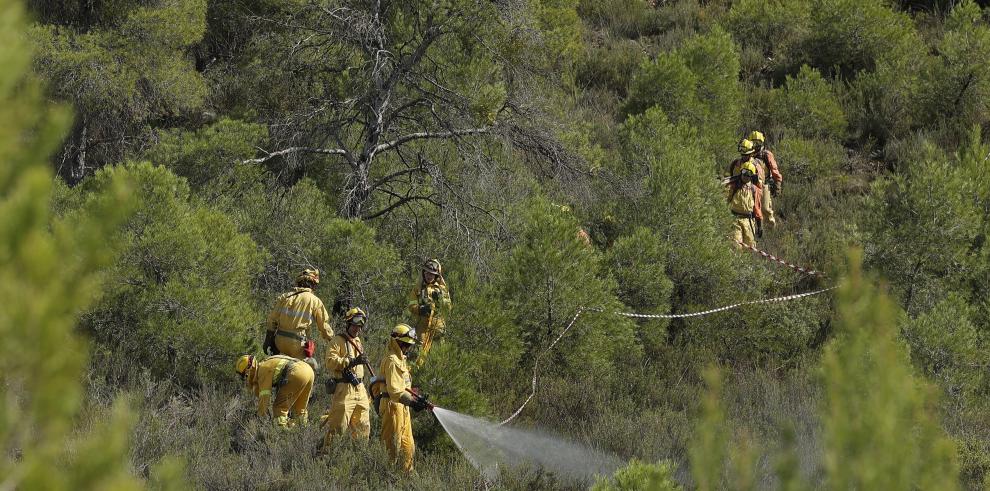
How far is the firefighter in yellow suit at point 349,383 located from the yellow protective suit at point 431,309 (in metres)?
1.29

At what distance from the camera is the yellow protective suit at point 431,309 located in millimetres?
9227

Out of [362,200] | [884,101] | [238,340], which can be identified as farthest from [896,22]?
[238,340]

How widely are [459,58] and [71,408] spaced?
10.9 m

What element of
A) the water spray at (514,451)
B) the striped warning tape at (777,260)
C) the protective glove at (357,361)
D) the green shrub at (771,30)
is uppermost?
the green shrub at (771,30)

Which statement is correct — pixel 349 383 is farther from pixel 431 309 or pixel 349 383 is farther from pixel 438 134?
pixel 438 134

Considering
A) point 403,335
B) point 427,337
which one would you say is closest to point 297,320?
point 403,335

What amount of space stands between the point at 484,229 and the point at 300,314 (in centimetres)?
333

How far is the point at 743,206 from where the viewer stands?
12859mm

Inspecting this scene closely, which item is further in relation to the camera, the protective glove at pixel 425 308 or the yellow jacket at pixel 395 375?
the protective glove at pixel 425 308

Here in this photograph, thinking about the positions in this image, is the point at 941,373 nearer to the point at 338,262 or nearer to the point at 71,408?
the point at 338,262

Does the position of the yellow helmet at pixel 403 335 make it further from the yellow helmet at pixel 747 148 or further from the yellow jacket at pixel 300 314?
the yellow helmet at pixel 747 148

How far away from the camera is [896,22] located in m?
19.5

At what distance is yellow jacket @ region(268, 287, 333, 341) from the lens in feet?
26.6

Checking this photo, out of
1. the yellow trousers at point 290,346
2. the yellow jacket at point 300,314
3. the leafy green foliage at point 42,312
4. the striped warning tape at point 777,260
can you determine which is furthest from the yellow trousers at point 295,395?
the striped warning tape at point 777,260
